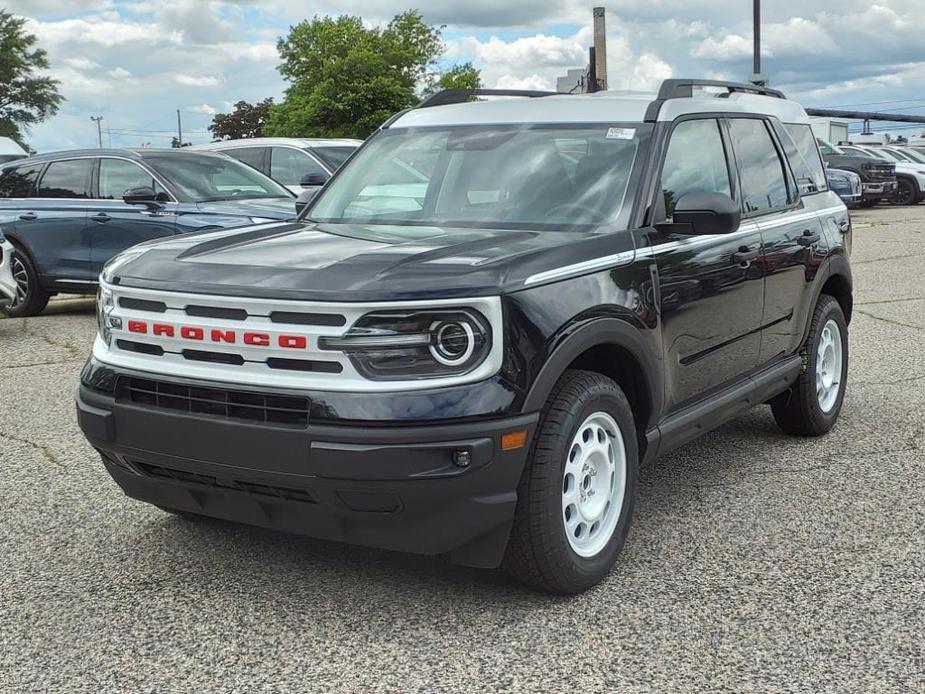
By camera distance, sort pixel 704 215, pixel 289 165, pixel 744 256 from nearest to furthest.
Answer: pixel 704 215, pixel 744 256, pixel 289 165

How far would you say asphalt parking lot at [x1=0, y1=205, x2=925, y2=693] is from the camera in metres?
3.29

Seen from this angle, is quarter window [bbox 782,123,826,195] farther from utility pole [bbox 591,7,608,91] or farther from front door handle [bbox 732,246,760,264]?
utility pole [bbox 591,7,608,91]

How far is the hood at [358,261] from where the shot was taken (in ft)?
11.1

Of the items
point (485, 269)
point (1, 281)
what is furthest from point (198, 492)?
point (1, 281)

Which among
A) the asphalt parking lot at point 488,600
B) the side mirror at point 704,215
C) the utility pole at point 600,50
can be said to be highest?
the utility pole at point 600,50

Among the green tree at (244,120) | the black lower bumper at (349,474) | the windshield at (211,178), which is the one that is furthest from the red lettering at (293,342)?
the green tree at (244,120)

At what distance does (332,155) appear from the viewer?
13.5m

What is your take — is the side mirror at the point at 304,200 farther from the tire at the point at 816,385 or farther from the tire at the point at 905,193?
the tire at the point at 905,193

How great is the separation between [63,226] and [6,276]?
0.97 meters

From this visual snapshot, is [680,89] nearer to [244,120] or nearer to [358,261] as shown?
[358,261]

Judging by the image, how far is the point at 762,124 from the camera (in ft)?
18.3

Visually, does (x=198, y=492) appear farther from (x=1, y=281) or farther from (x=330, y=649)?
(x=1, y=281)

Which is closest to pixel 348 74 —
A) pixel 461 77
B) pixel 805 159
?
pixel 461 77

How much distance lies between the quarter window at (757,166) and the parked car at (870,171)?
77.8ft
